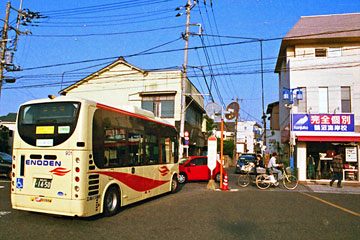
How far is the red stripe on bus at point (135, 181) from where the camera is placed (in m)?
7.84

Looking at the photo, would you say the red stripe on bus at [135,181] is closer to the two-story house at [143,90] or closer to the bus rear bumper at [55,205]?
the bus rear bumper at [55,205]

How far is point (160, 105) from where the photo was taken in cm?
2783

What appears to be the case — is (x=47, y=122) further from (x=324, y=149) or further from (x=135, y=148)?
(x=324, y=149)

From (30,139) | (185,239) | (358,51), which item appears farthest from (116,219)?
(358,51)

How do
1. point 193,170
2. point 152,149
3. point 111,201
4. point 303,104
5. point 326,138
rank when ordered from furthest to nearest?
point 303,104
point 326,138
point 193,170
point 152,149
point 111,201

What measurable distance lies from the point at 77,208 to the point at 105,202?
96 cm

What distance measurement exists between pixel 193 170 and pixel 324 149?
27.2 feet

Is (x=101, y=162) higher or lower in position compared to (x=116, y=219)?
higher

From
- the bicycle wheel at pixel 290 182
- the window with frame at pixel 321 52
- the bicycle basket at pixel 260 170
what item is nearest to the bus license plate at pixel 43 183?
the bicycle basket at pixel 260 170

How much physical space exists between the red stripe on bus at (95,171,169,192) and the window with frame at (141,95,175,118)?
16968mm

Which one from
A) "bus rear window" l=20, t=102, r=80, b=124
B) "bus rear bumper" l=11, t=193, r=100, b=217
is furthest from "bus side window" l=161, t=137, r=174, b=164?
"bus rear window" l=20, t=102, r=80, b=124

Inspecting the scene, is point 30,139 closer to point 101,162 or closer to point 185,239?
point 101,162

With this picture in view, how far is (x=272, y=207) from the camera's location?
918 centimetres

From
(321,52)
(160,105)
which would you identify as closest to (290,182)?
(321,52)
